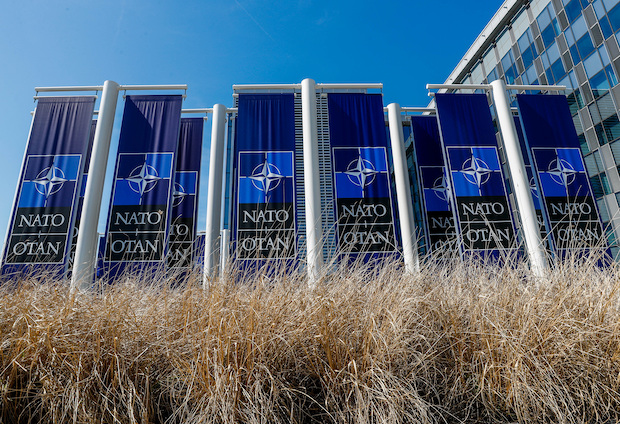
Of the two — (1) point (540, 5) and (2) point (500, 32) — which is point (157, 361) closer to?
(1) point (540, 5)

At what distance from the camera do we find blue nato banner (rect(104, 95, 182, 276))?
36.0 feet

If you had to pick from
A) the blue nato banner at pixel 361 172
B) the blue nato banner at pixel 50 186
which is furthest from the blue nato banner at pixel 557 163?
the blue nato banner at pixel 50 186

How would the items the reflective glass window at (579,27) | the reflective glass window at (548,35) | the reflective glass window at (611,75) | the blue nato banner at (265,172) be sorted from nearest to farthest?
the blue nato banner at (265,172) < the reflective glass window at (611,75) < the reflective glass window at (579,27) < the reflective glass window at (548,35)

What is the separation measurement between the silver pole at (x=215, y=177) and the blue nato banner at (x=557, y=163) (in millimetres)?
10310

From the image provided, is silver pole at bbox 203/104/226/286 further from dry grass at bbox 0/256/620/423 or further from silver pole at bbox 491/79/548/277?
silver pole at bbox 491/79/548/277

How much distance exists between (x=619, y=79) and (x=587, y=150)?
3987 millimetres

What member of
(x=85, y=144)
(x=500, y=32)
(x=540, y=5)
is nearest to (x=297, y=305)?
(x=85, y=144)

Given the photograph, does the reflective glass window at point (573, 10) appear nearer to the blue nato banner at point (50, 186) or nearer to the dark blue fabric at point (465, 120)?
the dark blue fabric at point (465, 120)

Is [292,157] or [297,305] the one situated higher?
[292,157]

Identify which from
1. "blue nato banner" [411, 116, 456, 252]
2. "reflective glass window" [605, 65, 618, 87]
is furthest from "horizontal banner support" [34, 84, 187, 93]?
"reflective glass window" [605, 65, 618, 87]

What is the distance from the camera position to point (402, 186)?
13.9m

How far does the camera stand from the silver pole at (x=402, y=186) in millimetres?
12859

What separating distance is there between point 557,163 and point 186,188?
12.0 meters

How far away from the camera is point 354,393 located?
316cm
